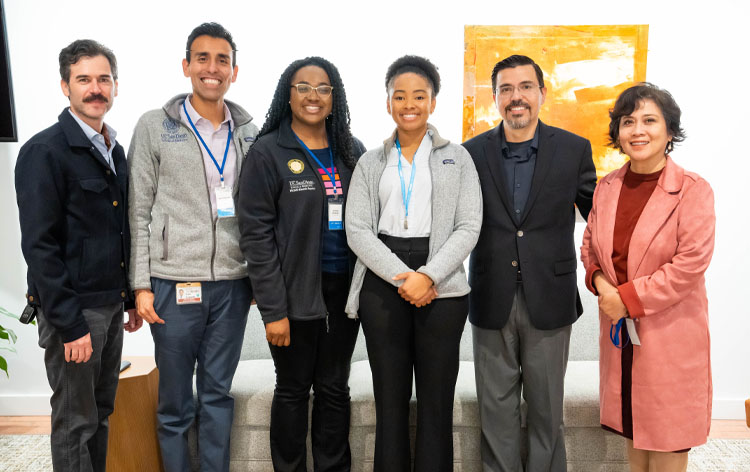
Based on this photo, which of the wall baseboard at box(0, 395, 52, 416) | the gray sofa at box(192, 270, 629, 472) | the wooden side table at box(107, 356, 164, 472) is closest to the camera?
the wooden side table at box(107, 356, 164, 472)

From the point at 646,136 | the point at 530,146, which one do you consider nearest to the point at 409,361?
the point at 530,146

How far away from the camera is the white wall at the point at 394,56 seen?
3295 mm

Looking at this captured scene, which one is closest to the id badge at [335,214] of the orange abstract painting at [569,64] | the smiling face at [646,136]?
the smiling face at [646,136]

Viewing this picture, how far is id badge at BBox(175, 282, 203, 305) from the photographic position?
2.08m

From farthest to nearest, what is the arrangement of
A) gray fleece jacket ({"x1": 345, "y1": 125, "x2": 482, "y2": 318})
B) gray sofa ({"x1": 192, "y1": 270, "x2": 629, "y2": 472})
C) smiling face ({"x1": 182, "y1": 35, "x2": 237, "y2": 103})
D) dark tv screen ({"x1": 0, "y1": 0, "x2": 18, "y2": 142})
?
dark tv screen ({"x1": 0, "y1": 0, "x2": 18, "y2": 142})
gray sofa ({"x1": 192, "y1": 270, "x2": 629, "y2": 472})
smiling face ({"x1": 182, "y1": 35, "x2": 237, "y2": 103})
gray fleece jacket ({"x1": 345, "y1": 125, "x2": 482, "y2": 318})

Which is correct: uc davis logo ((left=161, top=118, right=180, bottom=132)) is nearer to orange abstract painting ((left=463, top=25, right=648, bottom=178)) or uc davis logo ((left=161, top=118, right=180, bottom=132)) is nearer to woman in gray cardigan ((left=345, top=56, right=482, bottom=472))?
woman in gray cardigan ((left=345, top=56, right=482, bottom=472))

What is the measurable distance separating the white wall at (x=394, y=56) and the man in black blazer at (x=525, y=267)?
126 centimetres

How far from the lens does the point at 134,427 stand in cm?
237

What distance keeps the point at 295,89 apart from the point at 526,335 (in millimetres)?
1367

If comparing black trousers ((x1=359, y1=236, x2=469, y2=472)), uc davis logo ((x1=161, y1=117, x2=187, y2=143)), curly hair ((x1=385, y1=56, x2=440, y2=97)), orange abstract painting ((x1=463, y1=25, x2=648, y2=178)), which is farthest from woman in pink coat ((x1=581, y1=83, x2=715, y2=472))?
uc davis logo ((x1=161, y1=117, x2=187, y2=143))

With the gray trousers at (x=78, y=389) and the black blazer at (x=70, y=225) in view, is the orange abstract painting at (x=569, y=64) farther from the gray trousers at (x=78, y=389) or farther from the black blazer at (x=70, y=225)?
the gray trousers at (x=78, y=389)

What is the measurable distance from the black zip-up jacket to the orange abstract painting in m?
1.65

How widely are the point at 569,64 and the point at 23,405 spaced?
423 cm

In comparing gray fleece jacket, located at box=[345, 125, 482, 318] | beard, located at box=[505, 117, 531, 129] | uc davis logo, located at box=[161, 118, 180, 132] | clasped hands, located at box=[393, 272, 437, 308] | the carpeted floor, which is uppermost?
beard, located at box=[505, 117, 531, 129]
